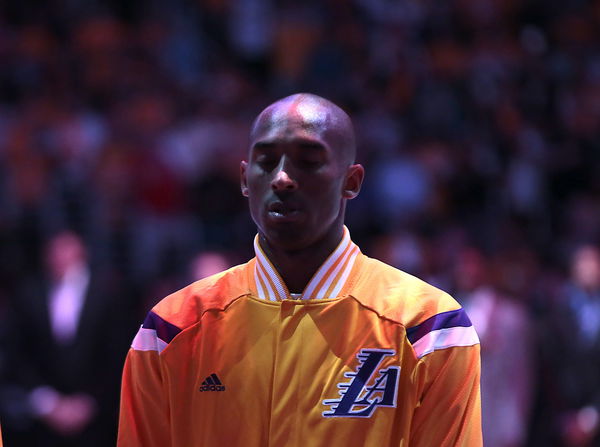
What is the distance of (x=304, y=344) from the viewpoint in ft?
11.7

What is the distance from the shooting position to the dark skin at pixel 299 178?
3492 millimetres

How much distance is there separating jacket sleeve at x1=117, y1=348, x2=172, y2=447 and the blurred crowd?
4.88m

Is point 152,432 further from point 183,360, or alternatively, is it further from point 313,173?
point 313,173

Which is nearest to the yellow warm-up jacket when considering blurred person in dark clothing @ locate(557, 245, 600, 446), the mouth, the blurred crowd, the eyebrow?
the mouth

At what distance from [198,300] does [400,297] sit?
0.58 metres

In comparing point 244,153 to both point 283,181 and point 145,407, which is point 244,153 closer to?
point 145,407

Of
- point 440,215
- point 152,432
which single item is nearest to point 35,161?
point 440,215

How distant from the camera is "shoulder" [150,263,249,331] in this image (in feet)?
12.0

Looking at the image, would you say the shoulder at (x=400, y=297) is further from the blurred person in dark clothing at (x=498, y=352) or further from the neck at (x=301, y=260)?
the blurred person in dark clothing at (x=498, y=352)

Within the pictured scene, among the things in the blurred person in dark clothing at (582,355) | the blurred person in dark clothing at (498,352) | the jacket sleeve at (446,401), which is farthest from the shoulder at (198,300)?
the blurred person in dark clothing at (582,355)

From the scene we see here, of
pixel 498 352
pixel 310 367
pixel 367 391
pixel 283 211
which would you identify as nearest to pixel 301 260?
pixel 283 211

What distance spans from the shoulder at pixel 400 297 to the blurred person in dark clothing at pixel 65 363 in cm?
505

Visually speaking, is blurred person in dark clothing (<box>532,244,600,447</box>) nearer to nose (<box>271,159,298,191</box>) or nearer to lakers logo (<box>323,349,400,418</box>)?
lakers logo (<box>323,349,400,418</box>)

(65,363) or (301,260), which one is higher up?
(301,260)
